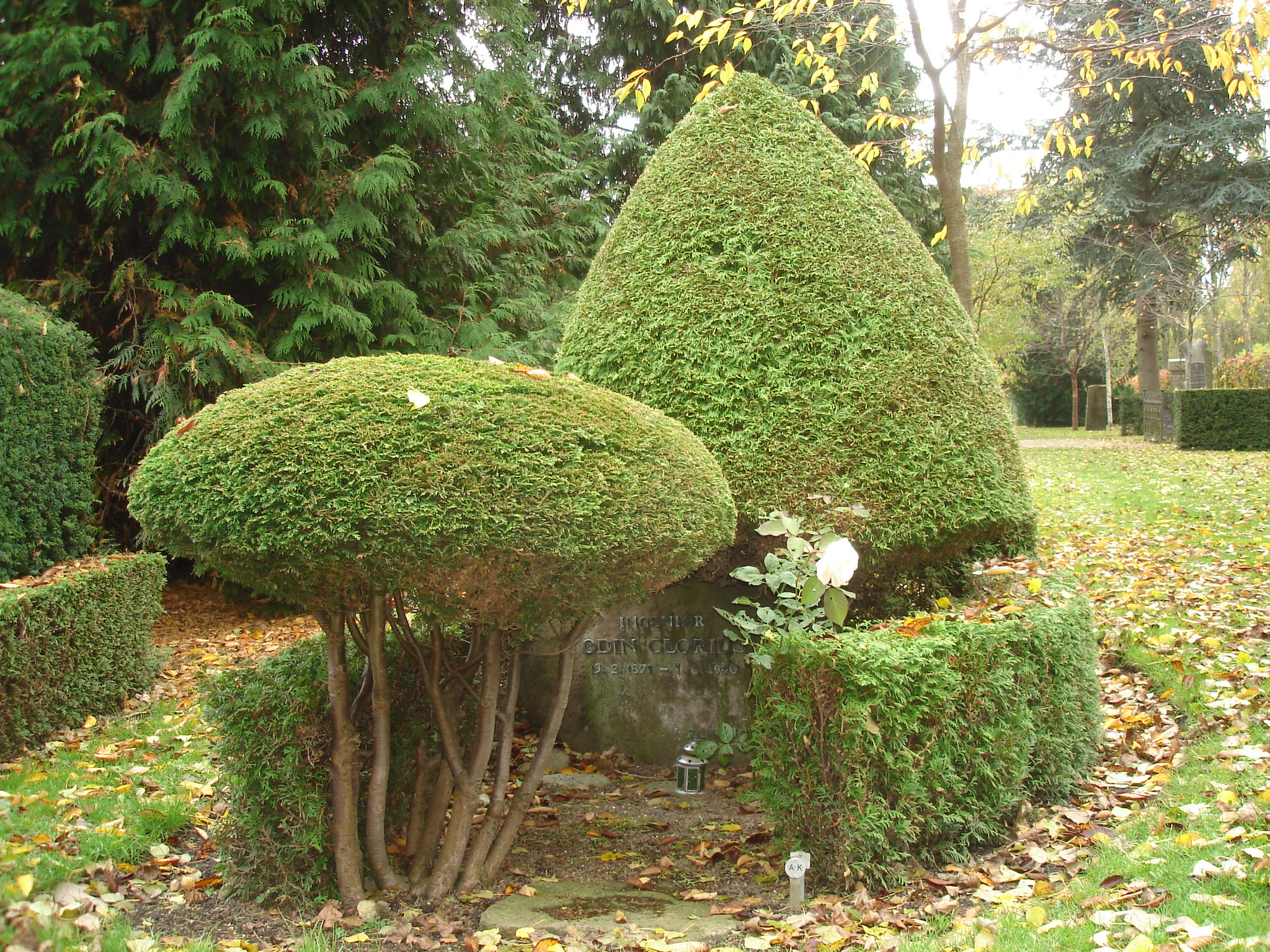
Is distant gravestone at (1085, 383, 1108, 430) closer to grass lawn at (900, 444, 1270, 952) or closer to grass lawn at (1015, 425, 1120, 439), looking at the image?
grass lawn at (1015, 425, 1120, 439)

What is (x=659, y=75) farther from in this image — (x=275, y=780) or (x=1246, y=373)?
(x=1246, y=373)

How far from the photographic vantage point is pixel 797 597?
3932 mm

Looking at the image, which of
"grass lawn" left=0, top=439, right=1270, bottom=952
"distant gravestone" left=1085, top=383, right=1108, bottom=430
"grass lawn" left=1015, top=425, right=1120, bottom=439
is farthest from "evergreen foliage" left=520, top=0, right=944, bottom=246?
"distant gravestone" left=1085, top=383, right=1108, bottom=430

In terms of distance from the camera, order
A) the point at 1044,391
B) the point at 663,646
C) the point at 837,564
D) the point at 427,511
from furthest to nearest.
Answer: the point at 1044,391, the point at 663,646, the point at 837,564, the point at 427,511

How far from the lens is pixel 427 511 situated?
277 cm

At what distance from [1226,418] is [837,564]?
18.3 m

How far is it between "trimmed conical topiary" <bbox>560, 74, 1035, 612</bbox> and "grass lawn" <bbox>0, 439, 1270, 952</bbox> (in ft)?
4.90

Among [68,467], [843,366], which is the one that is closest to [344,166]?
[68,467]

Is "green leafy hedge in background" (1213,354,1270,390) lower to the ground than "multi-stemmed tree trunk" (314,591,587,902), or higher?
higher

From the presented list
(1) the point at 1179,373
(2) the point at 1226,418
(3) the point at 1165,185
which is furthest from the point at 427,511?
(3) the point at 1165,185

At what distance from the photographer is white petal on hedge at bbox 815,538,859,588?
356cm

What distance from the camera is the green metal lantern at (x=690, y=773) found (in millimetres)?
4750

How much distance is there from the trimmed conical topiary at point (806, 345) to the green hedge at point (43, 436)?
147 inches

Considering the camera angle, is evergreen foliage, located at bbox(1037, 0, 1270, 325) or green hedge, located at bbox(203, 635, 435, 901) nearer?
green hedge, located at bbox(203, 635, 435, 901)
